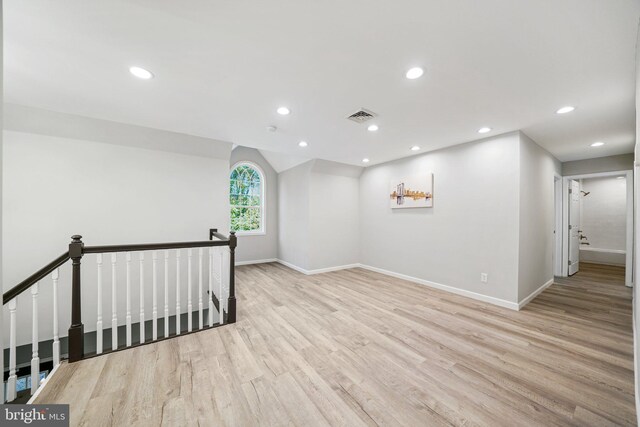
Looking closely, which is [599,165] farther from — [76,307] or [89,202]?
[89,202]

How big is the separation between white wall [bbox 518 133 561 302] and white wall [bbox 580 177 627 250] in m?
3.51

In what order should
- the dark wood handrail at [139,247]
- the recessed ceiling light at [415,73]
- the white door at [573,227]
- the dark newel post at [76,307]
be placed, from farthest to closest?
the white door at [573,227], the dark wood handrail at [139,247], the dark newel post at [76,307], the recessed ceiling light at [415,73]

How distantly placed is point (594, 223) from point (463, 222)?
5521 mm

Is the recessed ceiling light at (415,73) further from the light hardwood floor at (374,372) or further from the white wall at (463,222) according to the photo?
the light hardwood floor at (374,372)

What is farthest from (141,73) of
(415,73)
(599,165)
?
(599,165)

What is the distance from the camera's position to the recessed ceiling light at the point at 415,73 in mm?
1984

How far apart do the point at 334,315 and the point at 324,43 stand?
2912mm

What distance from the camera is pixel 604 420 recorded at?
1597 millimetres

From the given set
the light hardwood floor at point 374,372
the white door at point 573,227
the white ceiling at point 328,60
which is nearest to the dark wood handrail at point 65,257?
the light hardwood floor at point 374,372

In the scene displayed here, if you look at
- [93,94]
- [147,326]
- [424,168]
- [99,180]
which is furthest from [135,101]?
[424,168]

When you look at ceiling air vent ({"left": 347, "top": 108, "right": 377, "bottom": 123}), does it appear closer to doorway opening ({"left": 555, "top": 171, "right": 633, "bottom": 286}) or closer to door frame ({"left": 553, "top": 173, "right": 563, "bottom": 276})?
door frame ({"left": 553, "top": 173, "right": 563, "bottom": 276})

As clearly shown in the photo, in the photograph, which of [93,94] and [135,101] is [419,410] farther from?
[93,94]

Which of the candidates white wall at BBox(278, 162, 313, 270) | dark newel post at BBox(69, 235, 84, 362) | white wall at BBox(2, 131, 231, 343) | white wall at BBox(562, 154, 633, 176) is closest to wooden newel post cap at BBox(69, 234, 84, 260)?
dark newel post at BBox(69, 235, 84, 362)

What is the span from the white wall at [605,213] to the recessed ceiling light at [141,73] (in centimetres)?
958
